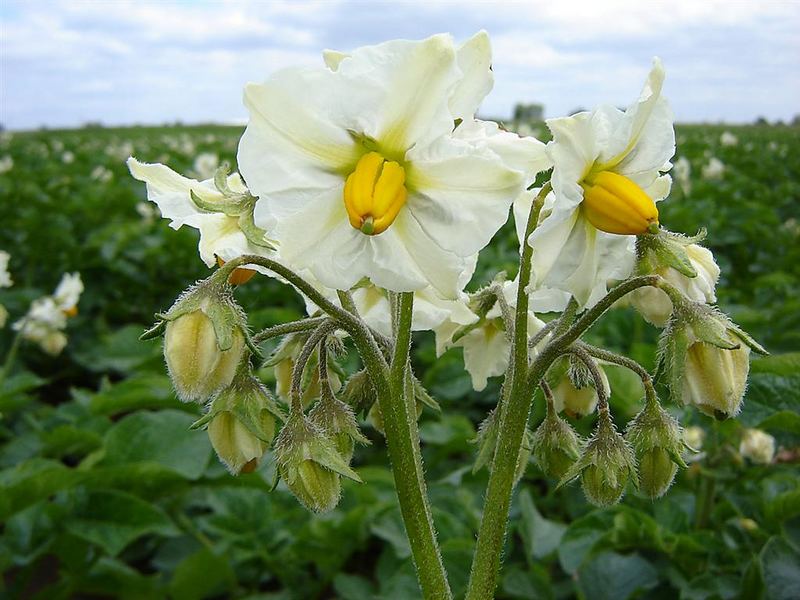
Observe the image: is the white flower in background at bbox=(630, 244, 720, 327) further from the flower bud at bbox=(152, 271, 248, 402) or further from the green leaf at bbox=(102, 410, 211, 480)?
the green leaf at bbox=(102, 410, 211, 480)

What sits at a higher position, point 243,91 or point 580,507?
point 243,91

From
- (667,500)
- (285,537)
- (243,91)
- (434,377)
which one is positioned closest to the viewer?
(243,91)

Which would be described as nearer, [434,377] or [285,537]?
[285,537]

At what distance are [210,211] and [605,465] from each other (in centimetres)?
78

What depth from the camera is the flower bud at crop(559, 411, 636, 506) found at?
4.42 ft

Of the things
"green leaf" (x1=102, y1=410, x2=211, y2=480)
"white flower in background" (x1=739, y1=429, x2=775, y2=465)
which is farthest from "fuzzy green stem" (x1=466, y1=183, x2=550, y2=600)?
"white flower in background" (x1=739, y1=429, x2=775, y2=465)

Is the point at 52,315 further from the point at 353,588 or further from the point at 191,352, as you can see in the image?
the point at 191,352

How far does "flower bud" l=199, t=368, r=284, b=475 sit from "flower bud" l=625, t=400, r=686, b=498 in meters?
0.61

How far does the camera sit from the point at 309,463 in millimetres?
1315

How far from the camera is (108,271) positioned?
25.2 ft

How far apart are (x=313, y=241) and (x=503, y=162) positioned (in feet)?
0.97

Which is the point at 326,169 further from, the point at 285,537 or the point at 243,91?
the point at 285,537

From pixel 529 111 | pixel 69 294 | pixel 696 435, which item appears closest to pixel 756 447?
pixel 696 435

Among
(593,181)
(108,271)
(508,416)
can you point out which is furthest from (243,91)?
(108,271)
